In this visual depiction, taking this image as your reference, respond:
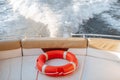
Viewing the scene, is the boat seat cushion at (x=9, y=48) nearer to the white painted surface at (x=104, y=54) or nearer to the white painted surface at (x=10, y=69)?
the white painted surface at (x=10, y=69)

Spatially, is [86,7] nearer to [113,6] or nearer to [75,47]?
[113,6]

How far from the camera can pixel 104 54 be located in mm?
2166

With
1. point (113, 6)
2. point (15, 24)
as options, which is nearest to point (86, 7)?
point (113, 6)

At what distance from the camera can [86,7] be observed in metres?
5.80

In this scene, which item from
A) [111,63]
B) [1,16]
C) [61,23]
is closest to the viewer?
[111,63]

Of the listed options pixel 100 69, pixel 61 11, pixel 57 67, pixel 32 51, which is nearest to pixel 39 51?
pixel 32 51

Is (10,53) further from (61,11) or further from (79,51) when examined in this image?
(61,11)

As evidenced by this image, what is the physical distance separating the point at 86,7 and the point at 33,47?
384cm

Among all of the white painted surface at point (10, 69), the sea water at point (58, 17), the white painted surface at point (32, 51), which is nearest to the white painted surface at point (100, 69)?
the white painted surface at point (32, 51)

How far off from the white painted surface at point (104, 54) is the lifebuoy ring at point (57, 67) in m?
0.22

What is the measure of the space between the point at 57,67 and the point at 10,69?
1.62ft

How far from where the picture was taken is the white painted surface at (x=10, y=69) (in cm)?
196

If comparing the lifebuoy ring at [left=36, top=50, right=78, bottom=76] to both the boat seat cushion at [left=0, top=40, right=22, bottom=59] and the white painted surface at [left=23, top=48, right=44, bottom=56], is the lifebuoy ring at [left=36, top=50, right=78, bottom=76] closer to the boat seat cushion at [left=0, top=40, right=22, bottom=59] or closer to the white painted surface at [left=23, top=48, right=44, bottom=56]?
the white painted surface at [left=23, top=48, right=44, bottom=56]

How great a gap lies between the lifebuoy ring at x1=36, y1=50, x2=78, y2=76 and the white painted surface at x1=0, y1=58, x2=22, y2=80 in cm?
21
